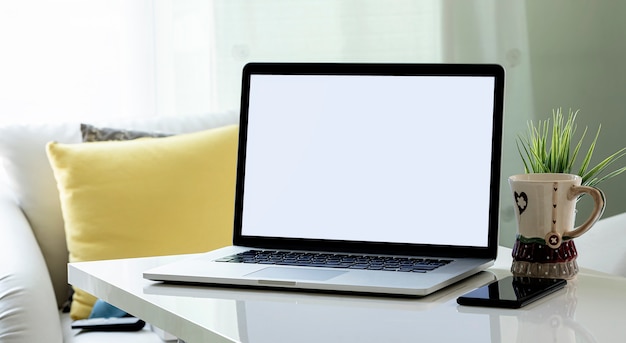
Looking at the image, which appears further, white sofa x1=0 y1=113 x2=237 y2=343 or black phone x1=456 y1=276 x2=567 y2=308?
white sofa x1=0 y1=113 x2=237 y2=343

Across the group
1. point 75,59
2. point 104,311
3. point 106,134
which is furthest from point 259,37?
point 104,311

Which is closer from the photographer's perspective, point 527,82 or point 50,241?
point 50,241

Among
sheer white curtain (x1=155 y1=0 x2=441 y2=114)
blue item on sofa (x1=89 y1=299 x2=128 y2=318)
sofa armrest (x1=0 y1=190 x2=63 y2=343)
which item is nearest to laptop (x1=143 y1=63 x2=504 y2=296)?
sofa armrest (x1=0 y1=190 x2=63 y2=343)

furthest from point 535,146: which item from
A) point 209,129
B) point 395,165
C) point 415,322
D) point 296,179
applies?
point 209,129

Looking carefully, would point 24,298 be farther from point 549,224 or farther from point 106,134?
point 549,224

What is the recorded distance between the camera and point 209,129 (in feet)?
7.06

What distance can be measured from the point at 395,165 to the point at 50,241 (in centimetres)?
112

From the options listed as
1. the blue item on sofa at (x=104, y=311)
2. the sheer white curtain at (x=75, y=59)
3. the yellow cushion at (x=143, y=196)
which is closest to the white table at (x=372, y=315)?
the blue item on sofa at (x=104, y=311)

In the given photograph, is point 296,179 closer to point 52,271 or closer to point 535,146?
point 535,146

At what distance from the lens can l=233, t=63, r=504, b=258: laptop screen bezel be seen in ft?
3.45

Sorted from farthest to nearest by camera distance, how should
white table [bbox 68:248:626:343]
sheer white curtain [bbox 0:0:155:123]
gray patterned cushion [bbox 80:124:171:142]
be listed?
sheer white curtain [bbox 0:0:155:123] < gray patterned cushion [bbox 80:124:171:142] < white table [bbox 68:248:626:343]

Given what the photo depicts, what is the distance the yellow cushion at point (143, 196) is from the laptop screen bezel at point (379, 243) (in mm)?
756

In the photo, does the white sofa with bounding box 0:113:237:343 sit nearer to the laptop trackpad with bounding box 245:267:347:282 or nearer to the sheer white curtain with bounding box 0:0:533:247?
the sheer white curtain with bounding box 0:0:533:247

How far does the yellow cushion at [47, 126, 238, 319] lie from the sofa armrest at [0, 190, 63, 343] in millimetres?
181
